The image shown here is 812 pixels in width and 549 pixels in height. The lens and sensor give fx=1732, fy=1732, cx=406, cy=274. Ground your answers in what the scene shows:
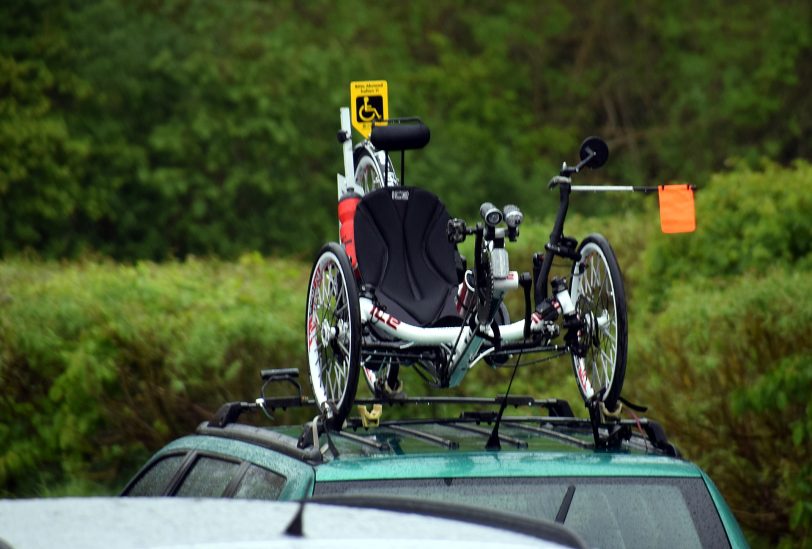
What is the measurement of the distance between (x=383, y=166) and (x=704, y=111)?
26747 millimetres

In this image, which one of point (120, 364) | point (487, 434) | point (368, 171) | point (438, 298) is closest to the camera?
point (487, 434)

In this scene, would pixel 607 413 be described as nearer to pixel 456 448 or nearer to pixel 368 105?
pixel 456 448

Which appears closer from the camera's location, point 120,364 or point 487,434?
point 487,434

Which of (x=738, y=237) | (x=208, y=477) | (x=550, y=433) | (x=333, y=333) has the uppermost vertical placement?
(x=738, y=237)

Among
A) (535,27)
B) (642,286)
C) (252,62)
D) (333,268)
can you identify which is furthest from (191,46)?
(333,268)

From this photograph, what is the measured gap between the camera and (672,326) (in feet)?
29.6

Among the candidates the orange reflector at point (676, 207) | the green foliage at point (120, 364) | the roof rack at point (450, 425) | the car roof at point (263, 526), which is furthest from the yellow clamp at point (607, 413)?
the green foliage at point (120, 364)

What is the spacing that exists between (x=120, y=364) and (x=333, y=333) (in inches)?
169

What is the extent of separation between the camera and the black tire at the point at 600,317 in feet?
19.2

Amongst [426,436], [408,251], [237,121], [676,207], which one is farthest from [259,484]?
[237,121]

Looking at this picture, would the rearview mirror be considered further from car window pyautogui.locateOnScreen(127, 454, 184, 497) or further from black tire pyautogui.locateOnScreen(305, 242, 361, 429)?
car window pyautogui.locateOnScreen(127, 454, 184, 497)

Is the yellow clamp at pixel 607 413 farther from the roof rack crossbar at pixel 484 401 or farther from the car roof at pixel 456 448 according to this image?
the roof rack crossbar at pixel 484 401

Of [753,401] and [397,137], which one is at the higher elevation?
[397,137]

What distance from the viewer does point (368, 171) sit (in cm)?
754
